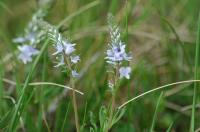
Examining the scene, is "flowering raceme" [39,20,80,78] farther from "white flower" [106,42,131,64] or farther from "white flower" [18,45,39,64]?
"white flower" [18,45,39,64]

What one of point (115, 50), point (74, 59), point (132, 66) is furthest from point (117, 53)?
point (132, 66)

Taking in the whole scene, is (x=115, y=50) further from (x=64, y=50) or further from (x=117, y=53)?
(x=64, y=50)

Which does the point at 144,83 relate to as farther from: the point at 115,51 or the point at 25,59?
the point at 115,51

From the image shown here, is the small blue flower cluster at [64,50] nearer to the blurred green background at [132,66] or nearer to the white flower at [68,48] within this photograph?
the white flower at [68,48]

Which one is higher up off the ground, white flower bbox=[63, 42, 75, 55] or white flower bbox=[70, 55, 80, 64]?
Result: white flower bbox=[63, 42, 75, 55]

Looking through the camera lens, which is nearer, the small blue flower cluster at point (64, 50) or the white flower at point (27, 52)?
the small blue flower cluster at point (64, 50)

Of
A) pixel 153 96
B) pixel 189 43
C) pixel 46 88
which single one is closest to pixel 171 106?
pixel 153 96

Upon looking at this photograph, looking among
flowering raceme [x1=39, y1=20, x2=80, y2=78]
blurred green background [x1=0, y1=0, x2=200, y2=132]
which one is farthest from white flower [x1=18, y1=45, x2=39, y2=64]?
flowering raceme [x1=39, y1=20, x2=80, y2=78]

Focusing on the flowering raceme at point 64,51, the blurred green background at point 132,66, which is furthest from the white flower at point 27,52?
the flowering raceme at point 64,51
